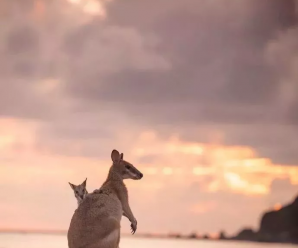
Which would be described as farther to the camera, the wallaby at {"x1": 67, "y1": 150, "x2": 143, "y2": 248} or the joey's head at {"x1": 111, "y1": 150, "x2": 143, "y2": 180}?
the joey's head at {"x1": 111, "y1": 150, "x2": 143, "y2": 180}

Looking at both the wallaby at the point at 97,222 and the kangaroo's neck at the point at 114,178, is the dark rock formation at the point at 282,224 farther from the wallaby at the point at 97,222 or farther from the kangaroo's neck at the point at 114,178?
the wallaby at the point at 97,222

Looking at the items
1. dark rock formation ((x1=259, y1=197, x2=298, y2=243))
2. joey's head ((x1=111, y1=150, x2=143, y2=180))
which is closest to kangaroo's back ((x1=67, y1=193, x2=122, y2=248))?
joey's head ((x1=111, y1=150, x2=143, y2=180))

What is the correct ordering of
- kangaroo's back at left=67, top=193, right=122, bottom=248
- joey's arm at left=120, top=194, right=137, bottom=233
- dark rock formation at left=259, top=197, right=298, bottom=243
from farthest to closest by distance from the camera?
dark rock formation at left=259, top=197, right=298, bottom=243 → joey's arm at left=120, top=194, right=137, bottom=233 → kangaroo's back at left=67, top=193, right=122, bottom=248

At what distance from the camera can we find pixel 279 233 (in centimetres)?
848

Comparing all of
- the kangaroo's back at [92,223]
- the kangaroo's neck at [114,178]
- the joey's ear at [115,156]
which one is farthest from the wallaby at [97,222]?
the joey's ear at [115,156]

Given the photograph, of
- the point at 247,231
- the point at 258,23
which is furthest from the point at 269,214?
the point at 258,23

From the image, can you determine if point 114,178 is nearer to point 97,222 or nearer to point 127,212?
point 127,212

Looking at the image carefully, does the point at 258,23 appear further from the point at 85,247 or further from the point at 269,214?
the point at 85,247

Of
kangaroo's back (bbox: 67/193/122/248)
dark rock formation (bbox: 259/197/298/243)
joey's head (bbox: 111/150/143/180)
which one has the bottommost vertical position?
kangaroo's back (bbox: 67/193/122/248)

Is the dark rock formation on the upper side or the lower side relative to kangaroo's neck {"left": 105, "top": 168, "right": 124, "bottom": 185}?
upper

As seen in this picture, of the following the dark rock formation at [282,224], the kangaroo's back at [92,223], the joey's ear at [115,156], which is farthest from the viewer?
the dark rock formation at [282,224]

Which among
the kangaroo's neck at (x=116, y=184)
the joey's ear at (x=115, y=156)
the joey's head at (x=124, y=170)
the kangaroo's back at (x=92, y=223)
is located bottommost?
the kangaroo's back at (x=92, y=223)

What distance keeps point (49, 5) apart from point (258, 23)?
2023mm

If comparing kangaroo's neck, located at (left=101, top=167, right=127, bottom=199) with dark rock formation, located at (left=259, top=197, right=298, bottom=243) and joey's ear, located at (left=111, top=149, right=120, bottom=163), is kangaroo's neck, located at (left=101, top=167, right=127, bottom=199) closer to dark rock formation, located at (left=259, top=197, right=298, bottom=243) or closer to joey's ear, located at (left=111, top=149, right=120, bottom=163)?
joey's ear, located at (left=111, top=149, right=120, bottom=163)
